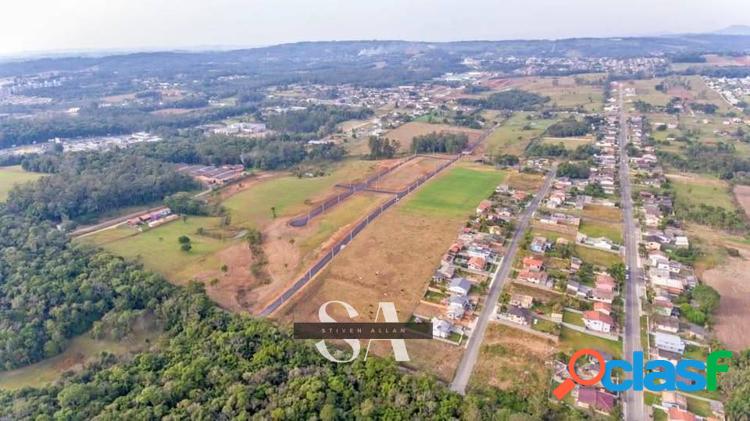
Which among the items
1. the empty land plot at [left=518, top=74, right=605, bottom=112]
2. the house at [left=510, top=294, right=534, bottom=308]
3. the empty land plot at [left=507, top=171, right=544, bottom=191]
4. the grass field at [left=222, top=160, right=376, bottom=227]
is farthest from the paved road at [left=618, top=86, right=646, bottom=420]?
the empty land plot at [left=518, top=74, right=605, bottom=112]

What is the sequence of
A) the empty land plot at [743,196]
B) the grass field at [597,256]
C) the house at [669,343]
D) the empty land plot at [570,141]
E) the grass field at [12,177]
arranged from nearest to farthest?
the house at [669,343] → the grass field at [597,256] → the empty land plot at [743,196] → the grass field at [12,177] → the empty land plot at [570,141]

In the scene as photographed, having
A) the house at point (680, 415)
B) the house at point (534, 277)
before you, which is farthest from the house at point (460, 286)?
the house at point (680, 415)

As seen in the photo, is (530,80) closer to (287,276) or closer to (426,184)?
(426,184)

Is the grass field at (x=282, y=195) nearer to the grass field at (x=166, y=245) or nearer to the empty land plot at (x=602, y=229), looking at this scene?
the grass field at (x=166, y=245)

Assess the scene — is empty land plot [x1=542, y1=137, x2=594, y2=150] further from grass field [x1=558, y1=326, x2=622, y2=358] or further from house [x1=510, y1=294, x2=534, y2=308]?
grass field [x1=558, y1=326, x2=622, y2=358]

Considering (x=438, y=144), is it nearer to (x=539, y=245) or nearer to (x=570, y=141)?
(x=570, y=141)

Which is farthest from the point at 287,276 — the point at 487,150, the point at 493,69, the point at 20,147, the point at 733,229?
the point at 493,69
